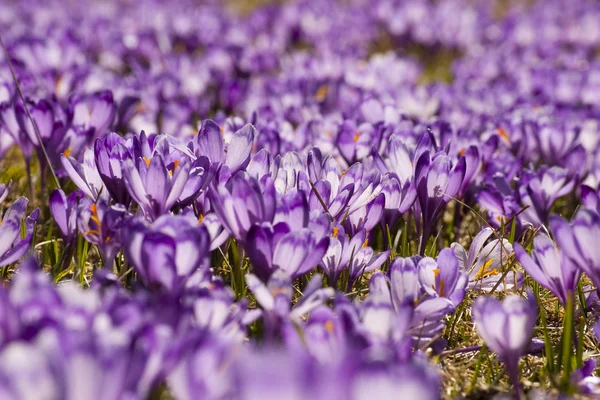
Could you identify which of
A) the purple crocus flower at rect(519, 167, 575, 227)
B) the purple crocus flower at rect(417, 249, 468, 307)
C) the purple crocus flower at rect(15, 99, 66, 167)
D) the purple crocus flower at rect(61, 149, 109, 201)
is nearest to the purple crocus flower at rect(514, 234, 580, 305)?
the purple crocus flower at rect(417, 249, 468, 307)

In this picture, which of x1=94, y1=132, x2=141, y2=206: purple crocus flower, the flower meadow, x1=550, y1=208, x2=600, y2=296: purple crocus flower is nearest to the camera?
the flower meadow

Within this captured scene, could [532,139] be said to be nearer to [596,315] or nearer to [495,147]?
[495,147]

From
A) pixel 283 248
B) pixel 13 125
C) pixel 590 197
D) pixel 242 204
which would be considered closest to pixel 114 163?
pixel 242 204

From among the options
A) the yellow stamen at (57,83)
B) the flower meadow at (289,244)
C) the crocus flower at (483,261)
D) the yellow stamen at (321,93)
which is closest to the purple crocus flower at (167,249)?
the flower meadow at (289,244)

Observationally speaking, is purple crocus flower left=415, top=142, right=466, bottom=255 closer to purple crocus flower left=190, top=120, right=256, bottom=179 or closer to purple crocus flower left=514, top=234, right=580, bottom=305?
purple crocus flower left=514, top=234, right=580, bottom=305

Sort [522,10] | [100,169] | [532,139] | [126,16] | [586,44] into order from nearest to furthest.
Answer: [100,169] < [532,139] < [126,16] < [586,44] < [522,10]

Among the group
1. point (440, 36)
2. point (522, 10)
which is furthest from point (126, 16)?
point (522, 10)

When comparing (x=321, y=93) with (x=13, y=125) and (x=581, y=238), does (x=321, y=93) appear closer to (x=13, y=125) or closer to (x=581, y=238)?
(x=13, y=125)
